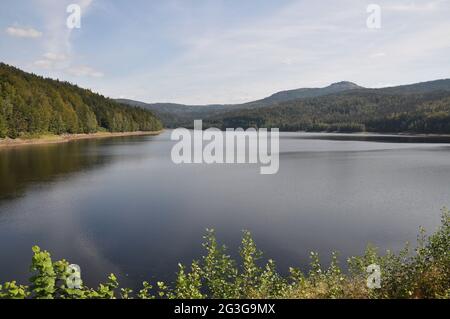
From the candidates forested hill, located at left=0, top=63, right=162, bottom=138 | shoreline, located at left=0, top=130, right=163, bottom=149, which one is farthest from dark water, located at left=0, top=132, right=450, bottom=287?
forested hill, located at left=0, top=63, right=162, bottom=138

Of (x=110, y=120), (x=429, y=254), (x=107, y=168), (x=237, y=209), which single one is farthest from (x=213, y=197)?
(x=110, y=120)

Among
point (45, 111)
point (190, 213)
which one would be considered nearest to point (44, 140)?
point (45, 111)

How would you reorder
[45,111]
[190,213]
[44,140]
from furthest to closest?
[45,111] → [44,140] → [190,213]

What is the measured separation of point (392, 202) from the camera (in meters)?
31.6

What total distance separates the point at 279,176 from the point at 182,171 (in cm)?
1511

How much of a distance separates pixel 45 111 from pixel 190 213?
326 ft

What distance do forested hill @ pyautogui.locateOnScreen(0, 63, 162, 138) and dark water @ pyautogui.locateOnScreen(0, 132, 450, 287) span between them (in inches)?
1958

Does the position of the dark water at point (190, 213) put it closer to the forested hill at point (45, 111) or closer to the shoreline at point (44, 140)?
the shoreline at point (44, 140)

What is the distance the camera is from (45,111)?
362 ft

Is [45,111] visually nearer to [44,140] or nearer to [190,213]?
[44,140]

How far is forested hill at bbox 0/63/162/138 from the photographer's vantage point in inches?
3715

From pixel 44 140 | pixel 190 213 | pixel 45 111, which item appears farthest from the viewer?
pixel 45 111

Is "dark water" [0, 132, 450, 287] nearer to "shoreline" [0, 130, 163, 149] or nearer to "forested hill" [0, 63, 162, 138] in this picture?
"shoreline" [0, 130, 163, 149]

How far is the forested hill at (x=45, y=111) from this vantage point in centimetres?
9436
